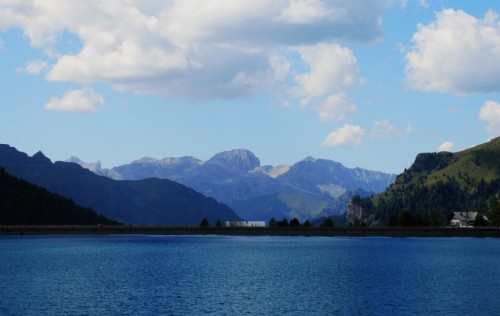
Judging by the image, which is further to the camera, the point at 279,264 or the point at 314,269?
the point at 279,264

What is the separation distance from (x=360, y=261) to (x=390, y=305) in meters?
96.3

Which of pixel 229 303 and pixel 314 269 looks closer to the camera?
pixel 229 303

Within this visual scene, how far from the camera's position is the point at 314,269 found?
16525 centimetres

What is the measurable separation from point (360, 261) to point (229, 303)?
97991 mm

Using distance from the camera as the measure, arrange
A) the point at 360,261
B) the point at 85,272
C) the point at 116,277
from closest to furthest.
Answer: the point at 116,277
the point at 85,272
the point at 360,261

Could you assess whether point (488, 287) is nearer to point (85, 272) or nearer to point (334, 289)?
point (334, 289)

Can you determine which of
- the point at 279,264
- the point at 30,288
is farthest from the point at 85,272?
the point at 279,264

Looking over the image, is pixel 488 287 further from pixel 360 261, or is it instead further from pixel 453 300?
pixel 360 261

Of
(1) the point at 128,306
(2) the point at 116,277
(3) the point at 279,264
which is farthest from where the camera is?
(3) the point at 279,264

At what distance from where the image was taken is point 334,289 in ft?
397

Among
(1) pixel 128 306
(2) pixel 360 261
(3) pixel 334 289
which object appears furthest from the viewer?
(2) pixel 360 261

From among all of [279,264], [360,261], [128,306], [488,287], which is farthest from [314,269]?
[128,306]

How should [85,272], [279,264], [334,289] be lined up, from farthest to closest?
[279,264] < [85,272] < [334,289]

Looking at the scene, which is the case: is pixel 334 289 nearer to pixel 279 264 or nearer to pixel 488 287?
pixel 488 287
